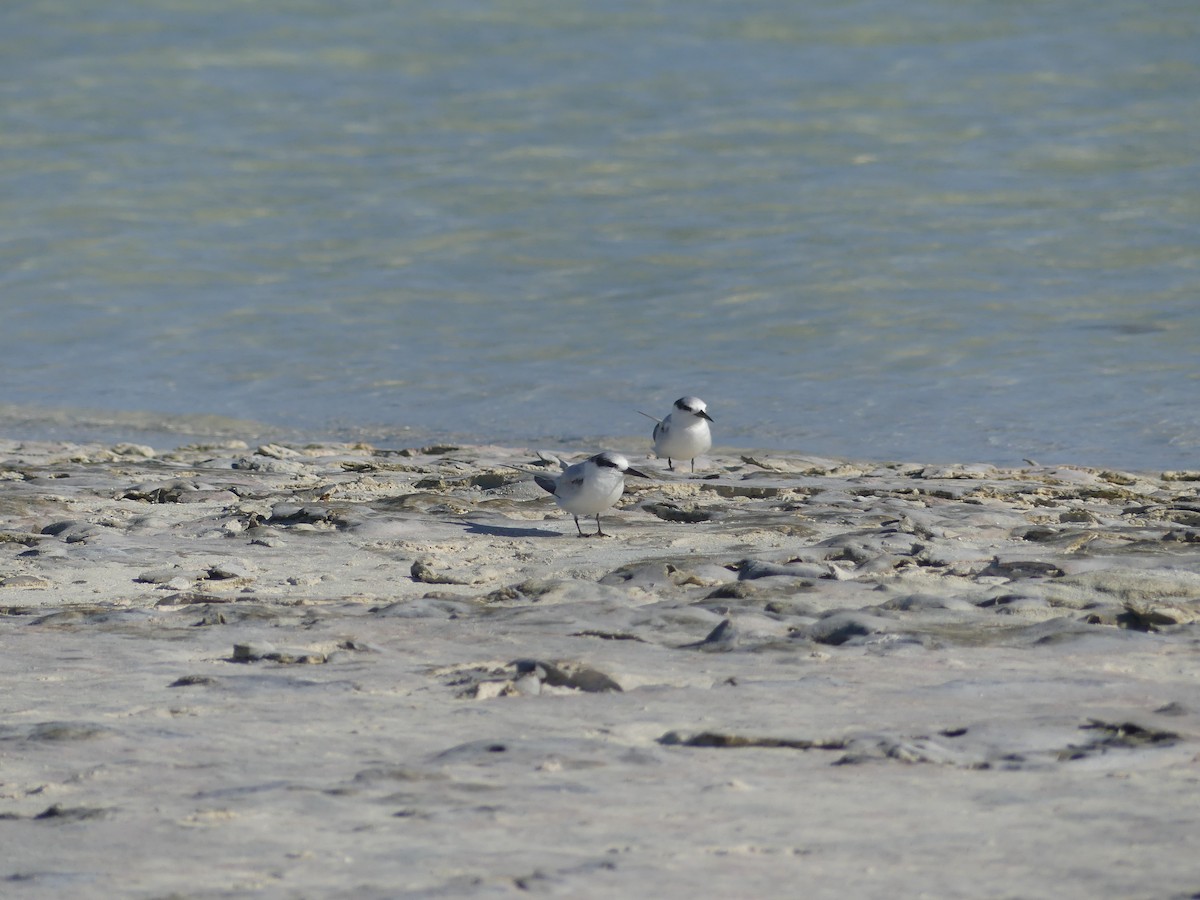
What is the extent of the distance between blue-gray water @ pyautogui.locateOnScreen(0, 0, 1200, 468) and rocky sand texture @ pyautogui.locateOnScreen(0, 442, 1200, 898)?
13.1 ft

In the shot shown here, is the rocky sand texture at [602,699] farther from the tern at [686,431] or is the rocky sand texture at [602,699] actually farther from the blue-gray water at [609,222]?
the blue-gray water at [609,222]

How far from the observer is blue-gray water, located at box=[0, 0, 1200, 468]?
1130cm

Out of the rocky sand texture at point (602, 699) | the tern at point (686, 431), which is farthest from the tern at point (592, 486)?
the tern at point (686, 431)

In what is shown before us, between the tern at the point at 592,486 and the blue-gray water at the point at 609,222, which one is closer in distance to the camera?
the tern at the point at 592,486

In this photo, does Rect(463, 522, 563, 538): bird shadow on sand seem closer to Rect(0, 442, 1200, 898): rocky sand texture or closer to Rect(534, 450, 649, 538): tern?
Rect(0, 442, 1200, 898): rocky sand texture

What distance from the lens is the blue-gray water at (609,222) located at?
11297mm

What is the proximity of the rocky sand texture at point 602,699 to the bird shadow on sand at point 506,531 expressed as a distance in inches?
1.3

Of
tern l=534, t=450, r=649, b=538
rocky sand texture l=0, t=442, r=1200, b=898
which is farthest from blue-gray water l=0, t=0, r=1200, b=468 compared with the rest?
rocky sand texture l=0, t=442, r=1200, b=898

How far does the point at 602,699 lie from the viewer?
13.8 feet

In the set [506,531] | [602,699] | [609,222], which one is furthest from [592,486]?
[609,222]

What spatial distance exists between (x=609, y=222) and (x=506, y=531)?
327 inches

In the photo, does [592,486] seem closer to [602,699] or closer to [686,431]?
[686,431]

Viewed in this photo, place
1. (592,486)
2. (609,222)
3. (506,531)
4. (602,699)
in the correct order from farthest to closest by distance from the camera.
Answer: (609,222) < (506,531) < (592,486) < (602,699)

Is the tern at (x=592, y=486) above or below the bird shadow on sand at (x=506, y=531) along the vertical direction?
above
